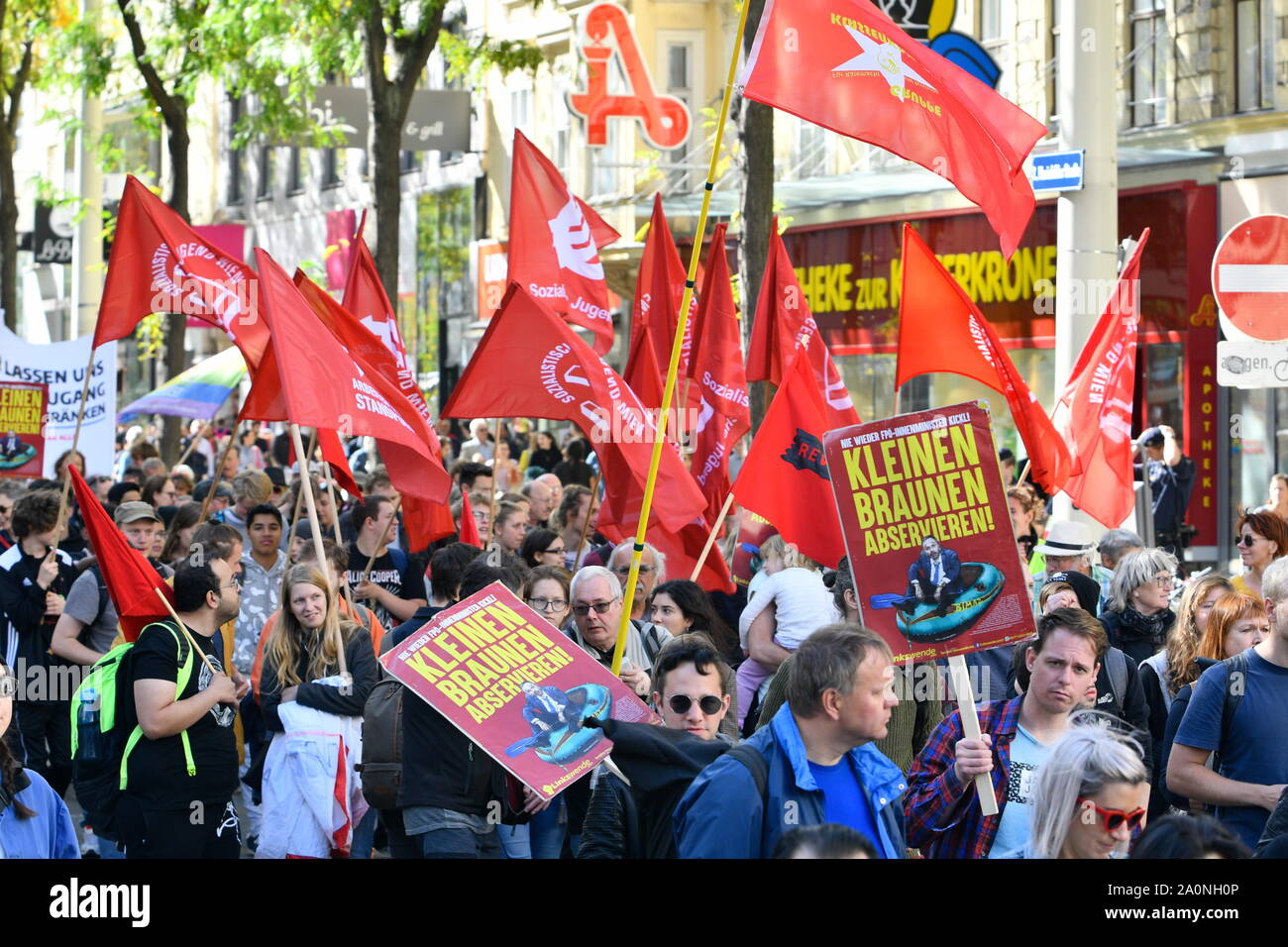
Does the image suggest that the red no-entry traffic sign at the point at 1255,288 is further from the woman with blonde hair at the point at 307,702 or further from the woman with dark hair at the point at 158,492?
the woman with dark hair at the point at 158,492

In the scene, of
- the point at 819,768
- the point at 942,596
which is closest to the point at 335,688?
the point at 942,596

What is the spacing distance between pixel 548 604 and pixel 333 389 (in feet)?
4.20

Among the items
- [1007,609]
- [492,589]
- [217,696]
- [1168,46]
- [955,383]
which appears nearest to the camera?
[1007,609]

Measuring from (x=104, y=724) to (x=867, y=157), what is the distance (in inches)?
829

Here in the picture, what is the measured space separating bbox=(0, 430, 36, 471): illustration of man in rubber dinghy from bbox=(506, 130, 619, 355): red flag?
556 centimetres

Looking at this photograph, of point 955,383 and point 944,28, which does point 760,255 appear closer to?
point 944,28

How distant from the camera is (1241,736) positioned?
6.33 m

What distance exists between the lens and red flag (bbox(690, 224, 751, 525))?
11.3 metres

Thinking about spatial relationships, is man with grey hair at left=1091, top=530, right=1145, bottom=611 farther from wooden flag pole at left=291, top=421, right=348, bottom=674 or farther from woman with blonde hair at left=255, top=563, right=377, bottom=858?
wooden flag pole at left=291, top=421, right=348, bottom=674

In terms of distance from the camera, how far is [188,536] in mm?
11461

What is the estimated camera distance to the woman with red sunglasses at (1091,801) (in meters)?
4.59

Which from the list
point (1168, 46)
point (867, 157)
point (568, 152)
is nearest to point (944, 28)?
point (1168, 46)

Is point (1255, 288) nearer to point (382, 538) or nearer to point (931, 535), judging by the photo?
point (382, 538)

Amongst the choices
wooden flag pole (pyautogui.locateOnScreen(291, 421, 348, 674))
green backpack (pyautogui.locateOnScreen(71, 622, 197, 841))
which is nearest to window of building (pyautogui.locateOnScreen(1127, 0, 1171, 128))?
wooden flag pole (pyautogui.locateOnScreen(291, 421, 348, 674))
